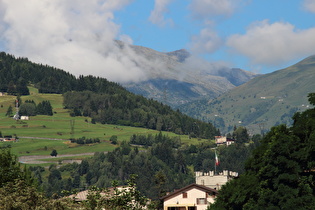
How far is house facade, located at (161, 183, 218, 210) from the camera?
424 feet

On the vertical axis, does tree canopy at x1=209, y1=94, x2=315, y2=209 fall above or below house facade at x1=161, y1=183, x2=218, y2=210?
above

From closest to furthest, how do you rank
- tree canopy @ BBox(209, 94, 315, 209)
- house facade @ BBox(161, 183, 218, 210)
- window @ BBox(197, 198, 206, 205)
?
tree canopy @ BBox(209, 94, 315, 209) → house facade @ BBox(161, 183, 218, 210) → window @ BBox(197, 198, 206, 205)

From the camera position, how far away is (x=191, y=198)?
13012cm

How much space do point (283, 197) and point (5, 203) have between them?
32709 millimetres

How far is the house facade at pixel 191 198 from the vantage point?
424 feet

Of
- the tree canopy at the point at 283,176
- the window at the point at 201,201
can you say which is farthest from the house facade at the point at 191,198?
the tree canopy at the point at 283,176

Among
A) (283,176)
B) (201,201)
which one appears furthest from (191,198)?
(283,176)

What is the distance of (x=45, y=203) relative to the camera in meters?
61.7

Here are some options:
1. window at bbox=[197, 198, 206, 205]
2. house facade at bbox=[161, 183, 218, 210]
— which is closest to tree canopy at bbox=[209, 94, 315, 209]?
house facade at bbox=[161, 183, 218, 210]

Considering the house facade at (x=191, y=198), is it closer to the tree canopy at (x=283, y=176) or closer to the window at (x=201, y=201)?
the window at (x=201, y=201)

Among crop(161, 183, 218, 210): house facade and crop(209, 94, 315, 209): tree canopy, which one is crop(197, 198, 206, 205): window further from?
crop(209, 94, 315, 209): tree canopy

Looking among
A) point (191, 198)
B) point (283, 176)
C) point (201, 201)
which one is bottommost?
point (201, 201)

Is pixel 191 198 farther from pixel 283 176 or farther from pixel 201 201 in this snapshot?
pixel 283 176

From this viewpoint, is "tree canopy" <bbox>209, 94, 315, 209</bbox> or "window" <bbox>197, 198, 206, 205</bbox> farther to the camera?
"window" <bbox>197, 198, 206, 205</bbox>
